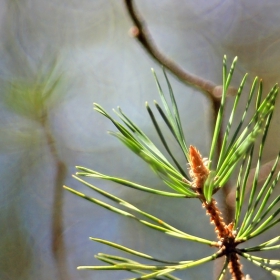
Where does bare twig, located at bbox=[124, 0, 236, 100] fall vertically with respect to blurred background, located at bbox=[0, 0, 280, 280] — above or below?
below

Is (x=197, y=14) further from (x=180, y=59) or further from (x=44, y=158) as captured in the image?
(x=44, y=158)

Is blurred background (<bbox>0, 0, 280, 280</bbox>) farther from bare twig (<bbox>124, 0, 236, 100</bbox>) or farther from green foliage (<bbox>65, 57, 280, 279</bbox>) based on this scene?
green foliage (<bbox>65, 57, 280, 279</bbox>)

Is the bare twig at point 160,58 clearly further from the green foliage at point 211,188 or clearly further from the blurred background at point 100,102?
the blurred background at point 100,102

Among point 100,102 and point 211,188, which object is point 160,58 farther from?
point 100,102

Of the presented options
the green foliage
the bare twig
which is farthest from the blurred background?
the green foliage

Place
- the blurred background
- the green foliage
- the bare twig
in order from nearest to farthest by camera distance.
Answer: the green foliage < the bare twig < the blurred background

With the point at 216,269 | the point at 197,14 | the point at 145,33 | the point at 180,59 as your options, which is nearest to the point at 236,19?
the point at 197,14

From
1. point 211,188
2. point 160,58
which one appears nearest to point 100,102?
point 160,58

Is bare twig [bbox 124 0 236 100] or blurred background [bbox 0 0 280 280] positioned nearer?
bare twig [bbox 124 0 236 100]
